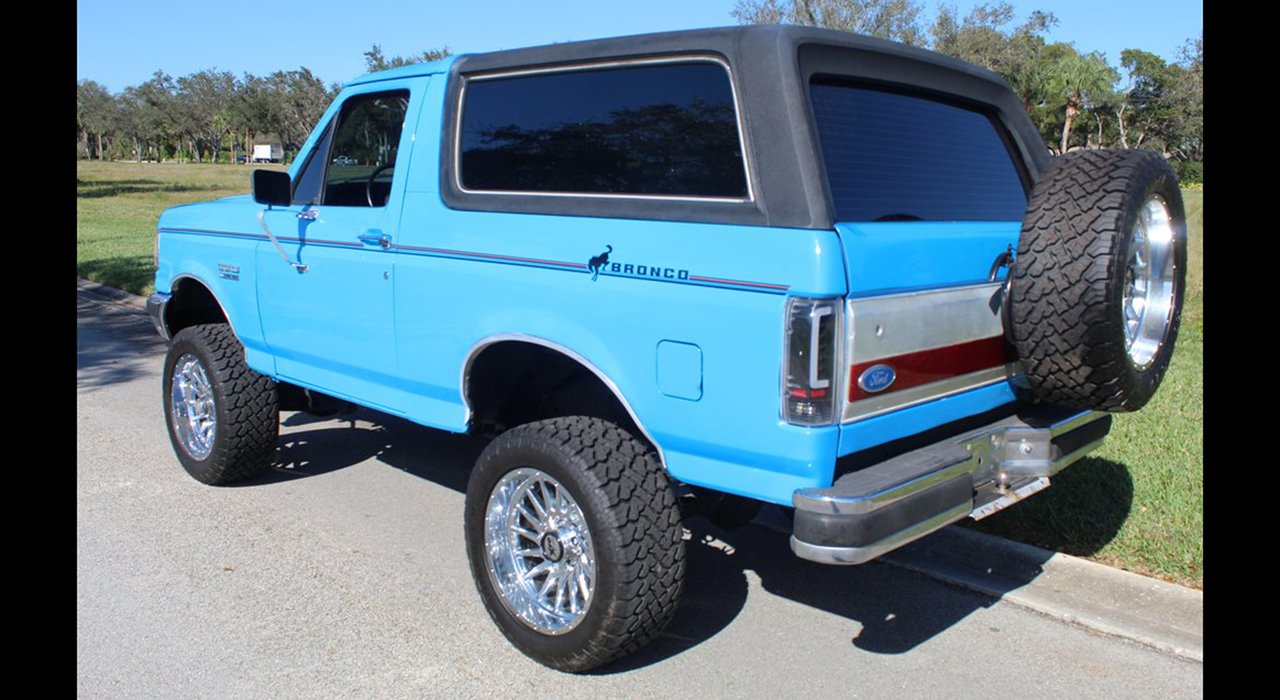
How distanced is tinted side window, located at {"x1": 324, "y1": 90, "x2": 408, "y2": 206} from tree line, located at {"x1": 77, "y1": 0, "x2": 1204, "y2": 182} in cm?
1460

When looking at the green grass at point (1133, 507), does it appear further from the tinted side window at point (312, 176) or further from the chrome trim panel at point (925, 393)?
the tinted side window at point (312, 176)

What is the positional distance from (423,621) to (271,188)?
85.1 inches

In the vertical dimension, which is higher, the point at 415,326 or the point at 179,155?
the point at 179,155

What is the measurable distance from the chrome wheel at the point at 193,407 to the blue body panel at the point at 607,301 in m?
0.83

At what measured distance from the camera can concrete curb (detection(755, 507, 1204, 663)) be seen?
12.6ft

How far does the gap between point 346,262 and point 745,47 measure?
2105mm

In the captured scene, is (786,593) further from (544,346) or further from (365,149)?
(365,149)

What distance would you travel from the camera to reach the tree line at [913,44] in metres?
41.4

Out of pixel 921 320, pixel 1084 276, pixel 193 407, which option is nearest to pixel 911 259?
pixel 921 320

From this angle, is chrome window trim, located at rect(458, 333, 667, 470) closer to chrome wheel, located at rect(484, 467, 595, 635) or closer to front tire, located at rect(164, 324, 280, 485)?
chrome wheel, located at rect(484, 467, 595, 635)

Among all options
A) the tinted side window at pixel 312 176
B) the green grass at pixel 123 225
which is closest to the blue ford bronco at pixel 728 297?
the tinted side window at pixel 312 176

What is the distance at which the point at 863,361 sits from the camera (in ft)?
9.95
